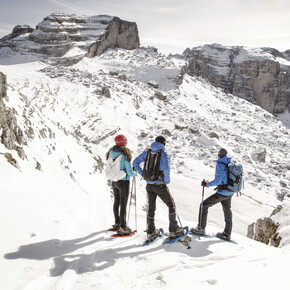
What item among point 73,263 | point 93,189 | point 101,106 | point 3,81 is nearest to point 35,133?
point 3,81

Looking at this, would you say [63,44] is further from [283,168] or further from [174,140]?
[283,168]

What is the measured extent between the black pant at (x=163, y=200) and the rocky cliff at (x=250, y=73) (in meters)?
91.3

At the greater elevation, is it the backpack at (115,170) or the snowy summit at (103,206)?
the backpack at (115,170)

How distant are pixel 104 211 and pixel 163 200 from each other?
2.75 meters

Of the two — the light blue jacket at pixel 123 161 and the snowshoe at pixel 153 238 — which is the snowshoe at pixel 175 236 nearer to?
the snowshoe at pixel 153 238

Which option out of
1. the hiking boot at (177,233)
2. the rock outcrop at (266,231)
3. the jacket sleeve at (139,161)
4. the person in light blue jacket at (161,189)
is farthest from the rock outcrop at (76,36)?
the hiking boot at (177,233)

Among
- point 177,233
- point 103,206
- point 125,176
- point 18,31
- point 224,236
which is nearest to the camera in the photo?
point 177,233

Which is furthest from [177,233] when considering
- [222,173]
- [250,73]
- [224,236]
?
[250,73]

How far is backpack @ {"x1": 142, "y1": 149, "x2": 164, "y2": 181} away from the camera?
13.9 ft

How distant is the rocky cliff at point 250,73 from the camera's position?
92812 millimetres

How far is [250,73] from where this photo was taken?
9438 centimetres

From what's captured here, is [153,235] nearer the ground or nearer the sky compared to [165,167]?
nearer the ground

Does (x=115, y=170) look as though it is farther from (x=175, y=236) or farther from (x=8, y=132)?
(x=8, y=132)

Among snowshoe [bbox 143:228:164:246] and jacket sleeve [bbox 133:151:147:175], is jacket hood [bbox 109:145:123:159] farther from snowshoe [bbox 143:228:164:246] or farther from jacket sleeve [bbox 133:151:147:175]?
snowshoe [bbox 143:228:164:246]
